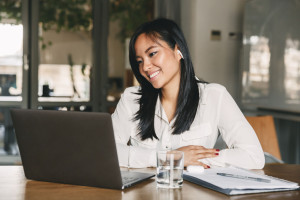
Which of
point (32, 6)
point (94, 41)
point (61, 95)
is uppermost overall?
point (32, 6)

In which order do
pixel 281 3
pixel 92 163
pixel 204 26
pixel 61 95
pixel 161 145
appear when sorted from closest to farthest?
1. pixel 92 163
2. pixel 161 145
3. pixel 281 3
4. pixel 204 26
5. pixel 61 95

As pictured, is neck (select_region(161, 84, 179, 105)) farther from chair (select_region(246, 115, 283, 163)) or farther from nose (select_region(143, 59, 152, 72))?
chair (select_region(246, 115, 283, 163))

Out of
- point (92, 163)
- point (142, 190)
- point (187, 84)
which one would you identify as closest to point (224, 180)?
point (142, 190)

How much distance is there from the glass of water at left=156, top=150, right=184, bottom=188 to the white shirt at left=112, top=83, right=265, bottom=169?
0.42m

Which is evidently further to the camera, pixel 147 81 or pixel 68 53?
pixel 68 53

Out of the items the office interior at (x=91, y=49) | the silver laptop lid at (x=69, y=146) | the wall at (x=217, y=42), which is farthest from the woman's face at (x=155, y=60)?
the wall at (x=217, y=42)

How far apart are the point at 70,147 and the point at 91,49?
3924mm

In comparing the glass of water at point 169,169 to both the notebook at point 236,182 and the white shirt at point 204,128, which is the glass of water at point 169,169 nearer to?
the notebook at point 236,182

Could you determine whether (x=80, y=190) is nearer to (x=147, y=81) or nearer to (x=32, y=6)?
(x=147, y=81)

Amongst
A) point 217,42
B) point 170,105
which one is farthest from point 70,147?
point 217,42

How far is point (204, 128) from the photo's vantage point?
1699 mm

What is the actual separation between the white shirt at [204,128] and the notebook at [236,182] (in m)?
0.34

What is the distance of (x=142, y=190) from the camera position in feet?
3.23

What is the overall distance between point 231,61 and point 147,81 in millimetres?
2651
